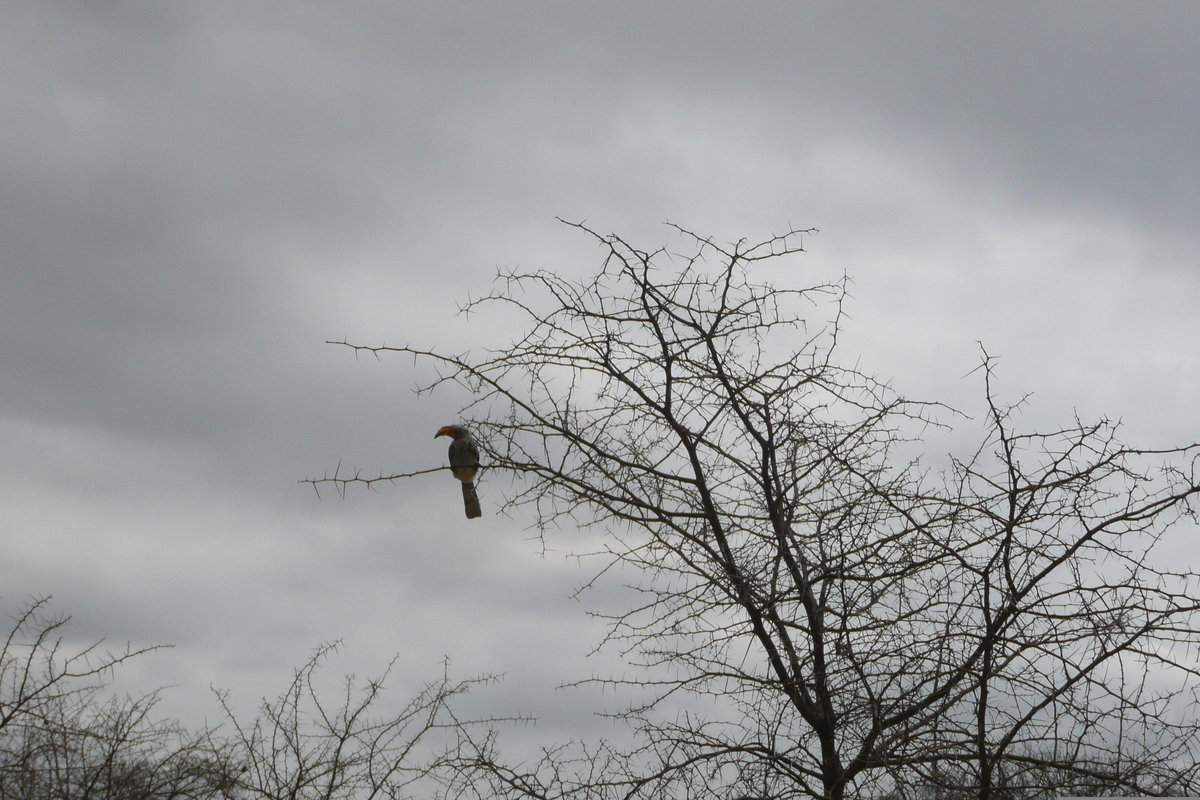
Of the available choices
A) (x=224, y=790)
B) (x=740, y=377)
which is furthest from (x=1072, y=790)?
(x=224, y=790)

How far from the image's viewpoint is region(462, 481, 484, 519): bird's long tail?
17.1ft

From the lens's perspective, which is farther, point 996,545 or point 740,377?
point 740,377

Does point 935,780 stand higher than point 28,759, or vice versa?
point 28,759

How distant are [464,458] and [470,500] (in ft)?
1.35

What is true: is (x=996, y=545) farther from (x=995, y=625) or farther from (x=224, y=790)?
(x=224, y=790)

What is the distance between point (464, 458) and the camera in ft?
17.5

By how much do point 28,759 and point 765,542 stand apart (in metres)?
5.04

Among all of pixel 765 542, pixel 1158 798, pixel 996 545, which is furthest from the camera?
pixel 765 542

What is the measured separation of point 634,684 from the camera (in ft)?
15.4

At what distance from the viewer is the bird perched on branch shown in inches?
195

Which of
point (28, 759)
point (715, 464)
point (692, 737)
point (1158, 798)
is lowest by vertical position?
point (1158, 798)

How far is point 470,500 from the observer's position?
5.65m

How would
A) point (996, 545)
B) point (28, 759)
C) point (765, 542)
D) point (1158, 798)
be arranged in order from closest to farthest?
point (1158, 798) < point (996, 545) < point (765, 542) < point (28, 759)

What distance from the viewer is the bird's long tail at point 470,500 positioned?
5199 mm
